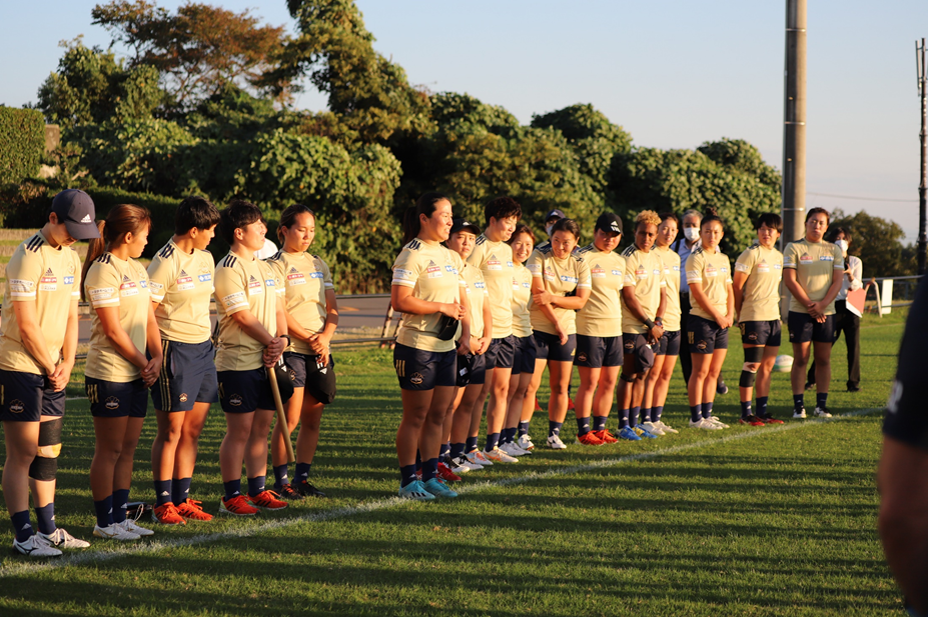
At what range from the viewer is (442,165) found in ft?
87.1

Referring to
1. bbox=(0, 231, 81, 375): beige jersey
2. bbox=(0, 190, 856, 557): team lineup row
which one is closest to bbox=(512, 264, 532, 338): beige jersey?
bbox=(0, 190, 856, 557): team lineup row

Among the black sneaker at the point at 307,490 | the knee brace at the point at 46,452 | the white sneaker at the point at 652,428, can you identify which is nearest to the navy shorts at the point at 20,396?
the knee brace at the point at 46,452

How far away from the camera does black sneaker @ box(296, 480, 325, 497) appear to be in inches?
234

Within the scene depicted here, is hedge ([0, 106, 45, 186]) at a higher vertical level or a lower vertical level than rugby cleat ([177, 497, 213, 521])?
higher

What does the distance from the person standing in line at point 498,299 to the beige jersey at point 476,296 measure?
9.6 inches

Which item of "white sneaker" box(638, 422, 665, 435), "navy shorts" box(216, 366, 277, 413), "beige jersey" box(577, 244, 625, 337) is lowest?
"white sneaker" box(638, 422, 665, 435)

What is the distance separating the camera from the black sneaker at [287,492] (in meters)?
5.86

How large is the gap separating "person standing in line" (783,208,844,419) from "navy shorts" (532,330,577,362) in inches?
115

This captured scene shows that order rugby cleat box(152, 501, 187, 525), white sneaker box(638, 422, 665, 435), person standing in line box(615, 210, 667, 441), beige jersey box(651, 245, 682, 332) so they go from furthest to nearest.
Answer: beige jersey box(651, 245, 682, 332) < white sneaker box(638, 422, 665, 435) < person standing in line box(615, 210, 667, 441) < rugby cleat box(152, 501, 187, 525)

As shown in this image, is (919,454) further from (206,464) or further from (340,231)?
(340,231)

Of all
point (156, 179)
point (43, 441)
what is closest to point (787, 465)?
point (43, 441)

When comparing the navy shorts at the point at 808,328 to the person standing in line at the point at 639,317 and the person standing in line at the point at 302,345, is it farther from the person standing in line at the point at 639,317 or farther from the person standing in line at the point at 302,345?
the person standing in line at the point at 302,345

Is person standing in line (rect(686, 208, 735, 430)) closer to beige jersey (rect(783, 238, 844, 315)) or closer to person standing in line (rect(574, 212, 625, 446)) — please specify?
beige jersey (rect(783, 238, 844, 315))

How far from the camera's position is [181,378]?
17.0 feet
